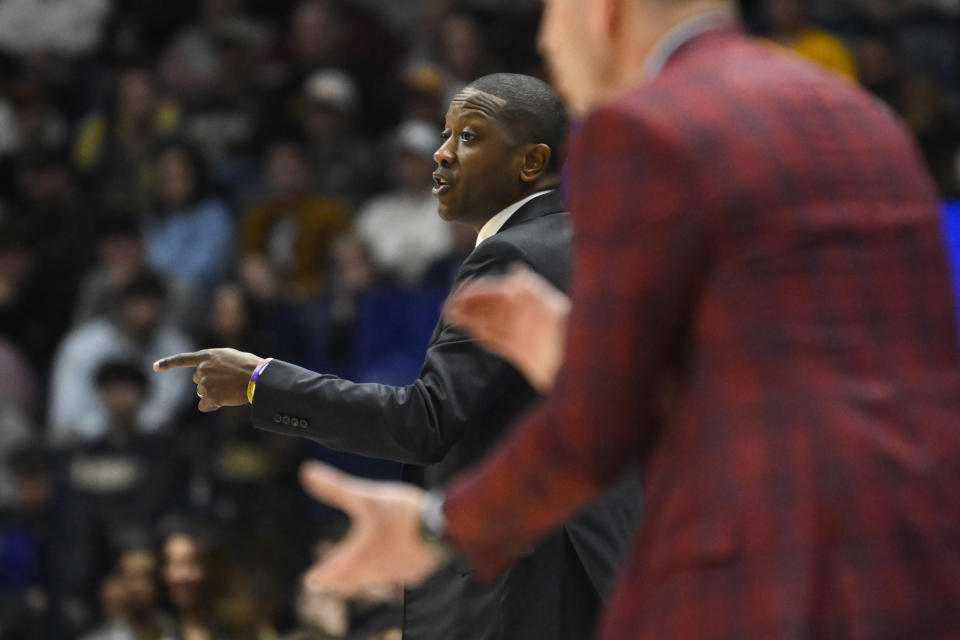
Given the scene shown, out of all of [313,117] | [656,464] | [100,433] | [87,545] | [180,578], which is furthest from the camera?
[313,117]

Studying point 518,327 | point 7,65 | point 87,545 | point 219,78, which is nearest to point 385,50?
point 219,78

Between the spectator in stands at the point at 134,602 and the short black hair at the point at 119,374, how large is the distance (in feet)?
3.35

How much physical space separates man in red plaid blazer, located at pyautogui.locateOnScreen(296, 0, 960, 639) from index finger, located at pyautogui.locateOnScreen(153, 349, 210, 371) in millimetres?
1092

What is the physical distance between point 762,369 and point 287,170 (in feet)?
22.2

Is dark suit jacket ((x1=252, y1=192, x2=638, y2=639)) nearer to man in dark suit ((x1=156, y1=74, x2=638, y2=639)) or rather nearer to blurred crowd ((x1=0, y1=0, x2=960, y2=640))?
man in dark suit ((x1=156, y1=74, x2=638, y2=639))

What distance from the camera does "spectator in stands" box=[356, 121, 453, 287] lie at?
24.5 feet

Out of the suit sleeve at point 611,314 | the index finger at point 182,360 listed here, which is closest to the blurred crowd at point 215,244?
the index finger at point 182,360

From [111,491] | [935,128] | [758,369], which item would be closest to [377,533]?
[758,369]

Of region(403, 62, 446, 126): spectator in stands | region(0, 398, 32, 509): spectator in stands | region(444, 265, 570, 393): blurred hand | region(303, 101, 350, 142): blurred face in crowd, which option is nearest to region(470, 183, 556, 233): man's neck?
region(444, 265, 570, 393): blurred hand

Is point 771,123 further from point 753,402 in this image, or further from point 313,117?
point 313,117

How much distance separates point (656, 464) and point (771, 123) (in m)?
0.38

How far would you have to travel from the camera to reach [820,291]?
1.56 meters

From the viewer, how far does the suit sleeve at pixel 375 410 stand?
2.72 meters

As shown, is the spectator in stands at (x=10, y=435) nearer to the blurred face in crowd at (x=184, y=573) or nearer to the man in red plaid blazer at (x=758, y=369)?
the blurred face in crowd at (x=184, y=573)
